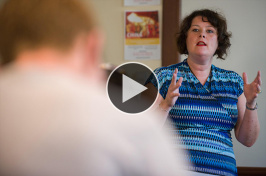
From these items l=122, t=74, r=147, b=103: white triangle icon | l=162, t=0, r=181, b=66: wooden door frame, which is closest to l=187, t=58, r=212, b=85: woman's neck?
l=122, t=74, r=147, b=103: white triangle icon

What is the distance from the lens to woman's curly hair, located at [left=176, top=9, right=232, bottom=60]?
1397mm

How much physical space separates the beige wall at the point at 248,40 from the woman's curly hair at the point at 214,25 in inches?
32.5

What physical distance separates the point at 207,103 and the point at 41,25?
40.0 inches

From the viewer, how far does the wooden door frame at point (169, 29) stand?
2141 mm

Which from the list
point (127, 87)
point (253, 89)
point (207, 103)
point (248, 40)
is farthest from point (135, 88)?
point (248, 40)

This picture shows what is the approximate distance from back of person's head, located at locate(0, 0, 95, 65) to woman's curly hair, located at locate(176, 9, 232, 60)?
114cm

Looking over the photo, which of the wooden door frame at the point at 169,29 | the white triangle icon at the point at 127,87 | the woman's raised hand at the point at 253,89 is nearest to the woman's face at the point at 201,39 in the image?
the woman's raised hand at the point at 253,89

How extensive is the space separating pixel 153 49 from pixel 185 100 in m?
0.98

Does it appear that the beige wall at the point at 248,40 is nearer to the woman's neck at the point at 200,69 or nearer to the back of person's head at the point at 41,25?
the woman's neck at the point at 200,69

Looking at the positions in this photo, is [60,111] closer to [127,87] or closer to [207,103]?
[127,87]

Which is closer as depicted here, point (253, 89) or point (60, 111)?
point (60, 111)

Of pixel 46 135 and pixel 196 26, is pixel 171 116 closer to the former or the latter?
pixel 196 26

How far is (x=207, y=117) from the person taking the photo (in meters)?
1.23

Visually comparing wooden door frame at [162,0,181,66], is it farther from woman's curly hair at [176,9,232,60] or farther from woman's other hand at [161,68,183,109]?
woman's other hand at [161,68,183,109]
